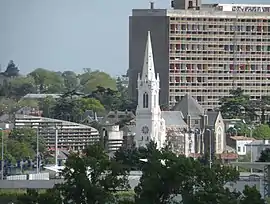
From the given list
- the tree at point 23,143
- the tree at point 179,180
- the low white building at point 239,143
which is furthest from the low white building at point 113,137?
the tree at point 179,180

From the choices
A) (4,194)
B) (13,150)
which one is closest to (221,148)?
(13,150)

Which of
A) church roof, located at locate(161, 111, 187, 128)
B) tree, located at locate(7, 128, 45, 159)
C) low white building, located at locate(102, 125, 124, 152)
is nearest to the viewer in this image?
tree, located at locate(7, 128, 45, 159)

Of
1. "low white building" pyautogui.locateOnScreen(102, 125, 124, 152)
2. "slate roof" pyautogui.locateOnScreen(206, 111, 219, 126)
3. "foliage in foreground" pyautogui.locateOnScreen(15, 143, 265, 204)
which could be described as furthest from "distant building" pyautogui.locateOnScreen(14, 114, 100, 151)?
"foliage in foreground" pyautogui.locateOnScreen(15, 143, 265, 204)

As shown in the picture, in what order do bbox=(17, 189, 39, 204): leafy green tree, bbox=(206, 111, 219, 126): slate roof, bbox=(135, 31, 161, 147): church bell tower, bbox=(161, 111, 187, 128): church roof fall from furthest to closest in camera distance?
bbox=(206, 111, 219, 126): slate roof → bbox=(161, 111, 187, 128): church roof → bbox=(135, 31, 161, 147): church bell tower → bbox=(17, 189, 39, 204): leafy green tree

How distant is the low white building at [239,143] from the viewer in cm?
18466

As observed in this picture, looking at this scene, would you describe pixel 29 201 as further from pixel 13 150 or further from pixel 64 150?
pixel 64 150

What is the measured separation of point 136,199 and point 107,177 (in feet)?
13.2

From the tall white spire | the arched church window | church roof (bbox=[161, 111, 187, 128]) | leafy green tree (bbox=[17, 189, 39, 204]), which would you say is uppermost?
the tall white spire

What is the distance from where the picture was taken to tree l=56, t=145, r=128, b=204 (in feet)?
273

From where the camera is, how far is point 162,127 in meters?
188

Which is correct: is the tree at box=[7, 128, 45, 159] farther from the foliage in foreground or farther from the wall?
the foliage in foreground

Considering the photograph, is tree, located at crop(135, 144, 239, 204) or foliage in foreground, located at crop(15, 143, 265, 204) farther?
tree, located at crop(135, 144, 239, 204)

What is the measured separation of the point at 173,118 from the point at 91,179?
367 ft

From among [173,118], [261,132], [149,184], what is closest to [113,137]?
[173,118]
